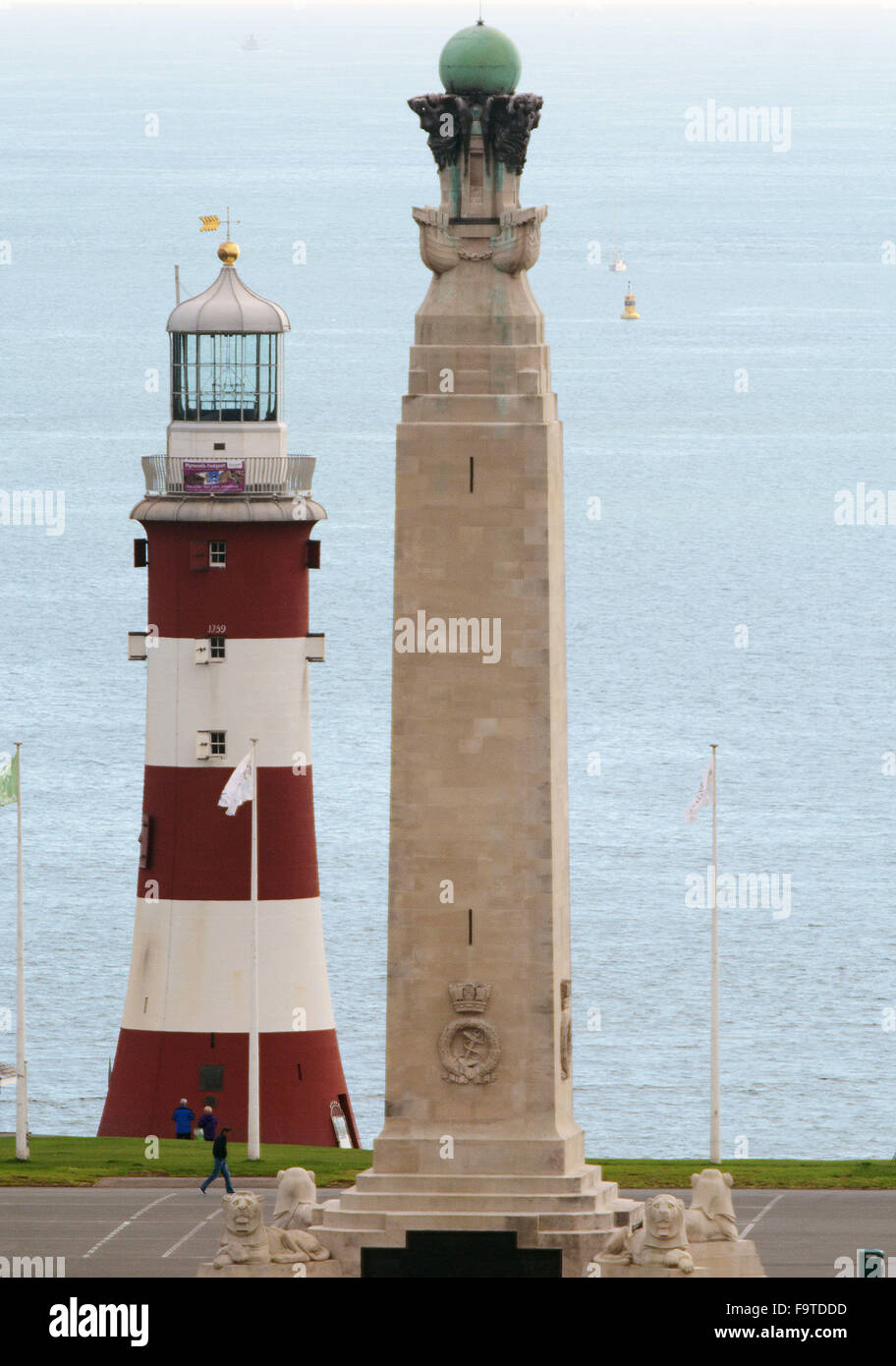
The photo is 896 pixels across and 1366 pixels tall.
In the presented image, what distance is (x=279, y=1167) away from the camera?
51562 mm

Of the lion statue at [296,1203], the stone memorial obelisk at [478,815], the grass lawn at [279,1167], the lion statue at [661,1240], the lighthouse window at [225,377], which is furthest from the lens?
the lighthouse window at [225,377]

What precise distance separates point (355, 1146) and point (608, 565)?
104161 mm

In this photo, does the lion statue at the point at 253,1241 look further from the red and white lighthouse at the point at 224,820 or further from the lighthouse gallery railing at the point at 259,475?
the lighthouse gallery railing at the point at 259,475

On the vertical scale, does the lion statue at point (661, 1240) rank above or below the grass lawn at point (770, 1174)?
below

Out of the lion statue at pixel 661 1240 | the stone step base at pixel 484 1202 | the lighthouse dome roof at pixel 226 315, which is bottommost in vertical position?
the lion statue at pixel 661 1240

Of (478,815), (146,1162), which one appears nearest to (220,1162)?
(146,1162)

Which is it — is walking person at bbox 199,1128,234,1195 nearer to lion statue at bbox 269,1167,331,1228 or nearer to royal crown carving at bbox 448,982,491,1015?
lion statue at bbox 269,1167,331,1228

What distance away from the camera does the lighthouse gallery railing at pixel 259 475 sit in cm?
5569

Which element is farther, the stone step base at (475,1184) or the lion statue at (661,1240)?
the stone step base at (475,1184)

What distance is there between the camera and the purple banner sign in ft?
182

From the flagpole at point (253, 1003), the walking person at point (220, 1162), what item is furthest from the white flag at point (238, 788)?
the walking person at point (220, 1162)

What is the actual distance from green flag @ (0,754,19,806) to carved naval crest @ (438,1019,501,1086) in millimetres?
17474

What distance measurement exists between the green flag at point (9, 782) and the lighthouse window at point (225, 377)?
5.96 meters
